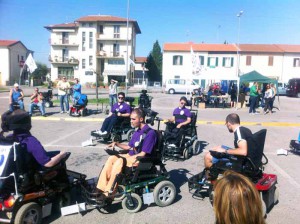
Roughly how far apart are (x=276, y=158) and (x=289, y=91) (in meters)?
33.2

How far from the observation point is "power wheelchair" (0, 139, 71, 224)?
3778 mm

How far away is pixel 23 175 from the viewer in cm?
392

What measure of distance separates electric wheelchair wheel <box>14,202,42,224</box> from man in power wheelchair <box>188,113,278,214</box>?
7.86 ft

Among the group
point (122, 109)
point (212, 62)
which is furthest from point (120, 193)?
point (212, 62)

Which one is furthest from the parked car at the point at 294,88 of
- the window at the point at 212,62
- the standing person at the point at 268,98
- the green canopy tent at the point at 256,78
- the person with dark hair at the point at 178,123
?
the person with dark hair at the point at 178,123

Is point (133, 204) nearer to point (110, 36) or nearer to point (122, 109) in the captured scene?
point (122, 109)

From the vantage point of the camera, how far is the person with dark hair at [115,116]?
8.90 m

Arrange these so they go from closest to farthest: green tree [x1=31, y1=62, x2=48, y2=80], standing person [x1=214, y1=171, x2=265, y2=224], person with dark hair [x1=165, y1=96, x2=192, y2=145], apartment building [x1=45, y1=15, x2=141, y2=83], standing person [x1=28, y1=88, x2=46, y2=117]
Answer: standing person [x1=214, y1=171, x2=265, y2=224] < person with dark hair [x1=165, y1=96, x2=192, y2=145] < standing person [x1=28, y1=88, x2=46, y2=117] < apartment building [x1=45, y1=15, x2=141, y2=83] < green tree [x1=31, y1=62, x2=48, y2=80]

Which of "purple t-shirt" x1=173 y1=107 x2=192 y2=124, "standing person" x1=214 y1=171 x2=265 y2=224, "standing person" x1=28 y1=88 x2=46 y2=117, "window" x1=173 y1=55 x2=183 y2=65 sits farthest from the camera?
"window" x1=173 y1=55 x2=183 y2=65

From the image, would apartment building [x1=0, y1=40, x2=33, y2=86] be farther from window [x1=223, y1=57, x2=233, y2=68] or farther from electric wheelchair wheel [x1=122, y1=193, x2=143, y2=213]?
electric wheelchair wheel [x1=122, y1=193, x2=143, y2=213]

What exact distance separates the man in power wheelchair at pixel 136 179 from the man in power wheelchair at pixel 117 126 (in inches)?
150

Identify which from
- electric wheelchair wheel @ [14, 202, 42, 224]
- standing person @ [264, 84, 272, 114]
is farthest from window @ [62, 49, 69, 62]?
electric wheelchair wheel @ [14, 202, 42, 224]

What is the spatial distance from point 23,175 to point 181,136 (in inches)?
172

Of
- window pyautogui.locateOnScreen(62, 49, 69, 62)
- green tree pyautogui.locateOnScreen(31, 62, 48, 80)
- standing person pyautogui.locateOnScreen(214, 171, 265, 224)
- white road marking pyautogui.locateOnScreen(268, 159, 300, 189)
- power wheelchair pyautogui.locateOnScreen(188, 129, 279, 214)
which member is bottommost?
white road marking pyautogui.locateOnScreen(268, 159, 300, 189)
